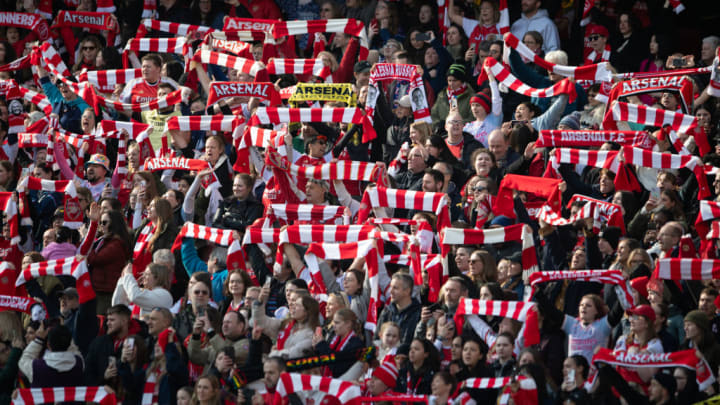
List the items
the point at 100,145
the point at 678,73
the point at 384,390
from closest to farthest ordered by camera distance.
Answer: the point at 384,390 < the point at 678,73 < the point at 100,145

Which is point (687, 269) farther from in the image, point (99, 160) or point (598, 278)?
point (99, 160)

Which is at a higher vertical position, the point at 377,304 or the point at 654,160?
the point at 654,160

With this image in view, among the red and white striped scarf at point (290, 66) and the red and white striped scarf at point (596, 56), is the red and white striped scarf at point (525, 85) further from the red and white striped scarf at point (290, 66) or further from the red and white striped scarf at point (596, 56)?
the red and white striped scarf at point (290, 66)

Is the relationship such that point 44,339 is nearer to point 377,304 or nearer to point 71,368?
point 71,368

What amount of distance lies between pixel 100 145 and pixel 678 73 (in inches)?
248

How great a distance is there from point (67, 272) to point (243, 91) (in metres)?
3.79

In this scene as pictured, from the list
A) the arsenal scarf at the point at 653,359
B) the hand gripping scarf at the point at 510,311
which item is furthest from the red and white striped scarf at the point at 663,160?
the arsenal scarf at the point at 653,359

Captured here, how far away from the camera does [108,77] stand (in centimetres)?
1795

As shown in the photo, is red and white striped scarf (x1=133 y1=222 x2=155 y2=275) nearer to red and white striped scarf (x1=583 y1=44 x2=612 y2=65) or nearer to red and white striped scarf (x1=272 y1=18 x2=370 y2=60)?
red and white striped scarf (x1=272 y1=18 x2=370 y2=60)

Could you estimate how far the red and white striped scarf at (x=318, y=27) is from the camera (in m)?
18.1

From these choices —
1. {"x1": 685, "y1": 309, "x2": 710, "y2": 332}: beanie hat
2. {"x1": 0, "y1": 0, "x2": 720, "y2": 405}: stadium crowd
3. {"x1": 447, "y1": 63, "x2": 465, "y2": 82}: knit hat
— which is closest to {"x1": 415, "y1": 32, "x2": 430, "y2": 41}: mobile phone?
{"x1": 0, "y1": 0, "x2": 720, "y2": 405}: stadium crowd

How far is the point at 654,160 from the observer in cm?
1412

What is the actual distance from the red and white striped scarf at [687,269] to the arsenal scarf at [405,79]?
168 inches

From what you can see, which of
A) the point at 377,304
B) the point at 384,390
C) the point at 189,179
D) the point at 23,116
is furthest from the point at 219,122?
the point at 384,390
